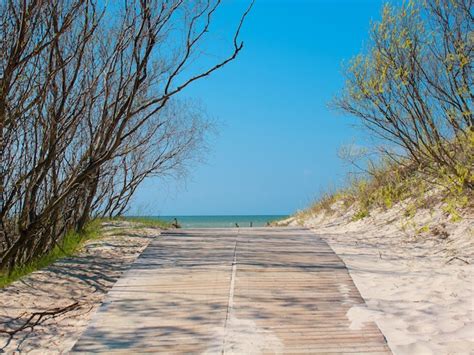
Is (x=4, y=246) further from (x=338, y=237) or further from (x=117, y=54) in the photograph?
(x=338, y=237)

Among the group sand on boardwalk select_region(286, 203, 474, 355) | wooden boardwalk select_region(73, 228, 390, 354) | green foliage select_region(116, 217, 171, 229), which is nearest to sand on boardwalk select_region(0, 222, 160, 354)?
wooden boardwalk select_region(73, 228, 390, 354)

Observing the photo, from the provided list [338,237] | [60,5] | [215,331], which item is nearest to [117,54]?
[60,5]

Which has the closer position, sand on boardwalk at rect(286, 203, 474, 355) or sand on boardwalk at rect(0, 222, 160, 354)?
sand on boardwalk at rect(286, 203, 474, 355)

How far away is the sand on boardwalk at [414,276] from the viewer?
3.95 m

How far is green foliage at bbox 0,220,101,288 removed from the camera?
6441mm

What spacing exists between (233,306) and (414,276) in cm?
207

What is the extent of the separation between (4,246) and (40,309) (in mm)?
3165

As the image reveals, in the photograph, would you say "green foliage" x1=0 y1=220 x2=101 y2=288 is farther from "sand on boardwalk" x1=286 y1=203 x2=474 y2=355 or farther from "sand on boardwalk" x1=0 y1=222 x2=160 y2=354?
"sand on boardwalk" x1=286 y1=203 x2=474 y2=355

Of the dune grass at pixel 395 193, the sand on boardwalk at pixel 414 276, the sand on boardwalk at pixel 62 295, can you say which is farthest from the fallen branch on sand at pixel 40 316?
the dune grass at pixel 395 193

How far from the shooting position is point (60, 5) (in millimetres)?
6273

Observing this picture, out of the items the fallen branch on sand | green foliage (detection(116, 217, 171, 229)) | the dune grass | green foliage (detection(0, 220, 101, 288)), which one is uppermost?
the dune grass

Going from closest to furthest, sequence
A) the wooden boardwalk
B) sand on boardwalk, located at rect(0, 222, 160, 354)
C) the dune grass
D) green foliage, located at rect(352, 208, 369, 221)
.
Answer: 1. the wooden boardwalk
2. sand on boardwalk, located at rect(0, 222, 160, 354)
3. the dune grass
4. green foliage, located at rect(352, 208, 369, 221)

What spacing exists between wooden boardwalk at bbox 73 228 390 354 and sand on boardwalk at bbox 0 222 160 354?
18cm

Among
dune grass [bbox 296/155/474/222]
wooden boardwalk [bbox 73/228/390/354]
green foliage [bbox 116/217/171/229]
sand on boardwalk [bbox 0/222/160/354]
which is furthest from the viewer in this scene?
green foliage [bbox 116/217/171/229]
